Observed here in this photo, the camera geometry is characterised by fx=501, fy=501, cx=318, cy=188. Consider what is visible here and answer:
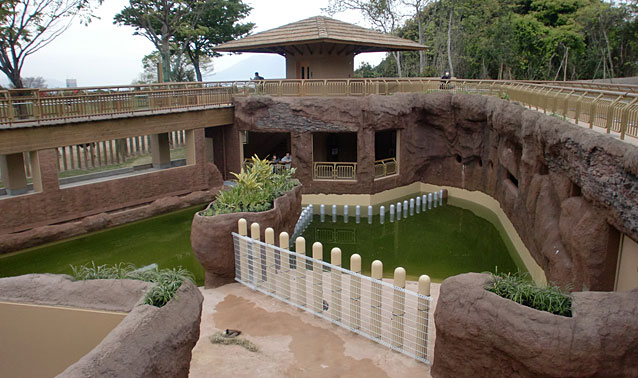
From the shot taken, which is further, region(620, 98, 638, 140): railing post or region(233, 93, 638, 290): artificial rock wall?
region(620, 98, 638, 140): railing post

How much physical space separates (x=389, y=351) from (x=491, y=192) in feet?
50.0

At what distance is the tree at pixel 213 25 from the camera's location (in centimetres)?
3619

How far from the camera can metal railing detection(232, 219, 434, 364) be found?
26.9ft

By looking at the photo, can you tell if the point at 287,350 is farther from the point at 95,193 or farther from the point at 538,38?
the point at 538,38

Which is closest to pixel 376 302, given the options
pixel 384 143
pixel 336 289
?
pixel 336 289

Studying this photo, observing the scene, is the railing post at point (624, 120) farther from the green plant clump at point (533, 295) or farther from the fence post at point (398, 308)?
the fence post at point (398, 308)

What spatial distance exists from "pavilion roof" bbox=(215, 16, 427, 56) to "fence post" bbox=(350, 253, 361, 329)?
631 inches

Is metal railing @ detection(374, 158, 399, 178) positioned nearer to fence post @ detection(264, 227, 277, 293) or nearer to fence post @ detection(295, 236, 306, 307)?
fence post @ detection(264, 227, 277, 293)

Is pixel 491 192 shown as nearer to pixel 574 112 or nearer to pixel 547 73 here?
pixel 574 112

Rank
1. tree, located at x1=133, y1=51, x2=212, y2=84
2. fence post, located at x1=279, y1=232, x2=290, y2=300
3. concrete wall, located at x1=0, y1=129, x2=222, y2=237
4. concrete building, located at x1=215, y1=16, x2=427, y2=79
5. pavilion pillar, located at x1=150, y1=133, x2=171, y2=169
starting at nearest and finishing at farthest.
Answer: fence post, located at x1=279, y1=232, x2=290, y2=300 < concrete wall, located at x1=0, y1=129, x2=222, y2=237 < pavilion pillar, located at x1=150, y1=133, x2=171, y2=169 < concrete building, located at x1=215, y1=16, x2=427, y2=79 < tree, located at x1=133, y1=51, x2=212, y2=84

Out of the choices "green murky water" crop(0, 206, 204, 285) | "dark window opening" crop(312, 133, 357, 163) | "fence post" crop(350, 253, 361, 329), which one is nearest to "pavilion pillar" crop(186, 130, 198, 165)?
"green murky water" crop(0, 206, 204, 285)

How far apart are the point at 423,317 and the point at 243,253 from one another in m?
4.57

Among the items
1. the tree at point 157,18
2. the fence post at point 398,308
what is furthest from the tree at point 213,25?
the fence post at point 398,308

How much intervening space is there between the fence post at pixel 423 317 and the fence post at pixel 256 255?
3840 millimetres
